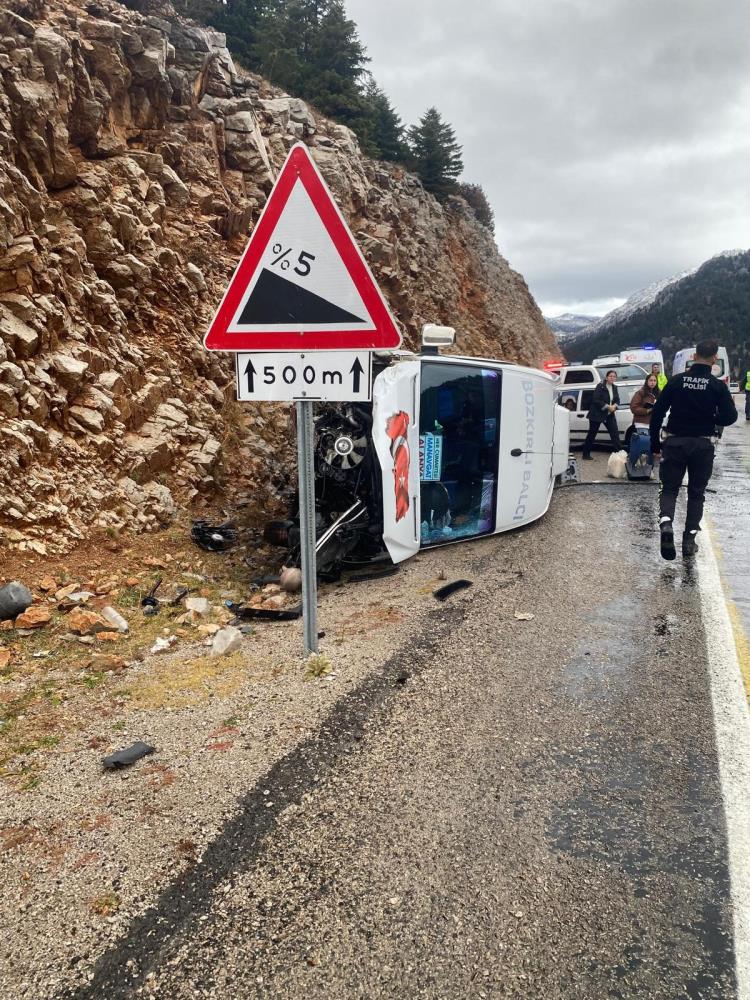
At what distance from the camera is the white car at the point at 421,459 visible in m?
5.27

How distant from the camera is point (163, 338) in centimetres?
736

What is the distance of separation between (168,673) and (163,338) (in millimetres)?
5113

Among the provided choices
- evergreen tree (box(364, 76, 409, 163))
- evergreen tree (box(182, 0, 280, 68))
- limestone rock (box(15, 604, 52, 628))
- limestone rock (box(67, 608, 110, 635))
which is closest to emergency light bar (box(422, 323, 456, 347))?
limestone rock (box(67, 608, 110, 635))

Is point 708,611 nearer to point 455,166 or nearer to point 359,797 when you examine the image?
point 359,797

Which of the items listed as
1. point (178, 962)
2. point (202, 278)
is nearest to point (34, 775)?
point (178, 962)

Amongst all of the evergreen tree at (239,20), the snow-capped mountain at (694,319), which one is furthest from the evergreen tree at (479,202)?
the snow-capped mountain at (694,319)

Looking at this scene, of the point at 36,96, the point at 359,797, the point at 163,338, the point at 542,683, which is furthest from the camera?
the point at 163,338

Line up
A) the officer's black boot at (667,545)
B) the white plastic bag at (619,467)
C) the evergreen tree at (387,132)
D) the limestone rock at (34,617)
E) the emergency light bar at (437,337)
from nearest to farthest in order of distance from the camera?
1. the limestone rock at (34,617)
2. the officer's black boot at (667,545)
3. the emergency light bar at (437,337)
4. the white plastic bag at (619,467)
5. the evergreen tree at (387,132)

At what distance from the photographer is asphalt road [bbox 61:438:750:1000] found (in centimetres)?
165

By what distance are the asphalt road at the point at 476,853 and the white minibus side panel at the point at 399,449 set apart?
70.7 inches

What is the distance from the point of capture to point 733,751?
2.66 meters

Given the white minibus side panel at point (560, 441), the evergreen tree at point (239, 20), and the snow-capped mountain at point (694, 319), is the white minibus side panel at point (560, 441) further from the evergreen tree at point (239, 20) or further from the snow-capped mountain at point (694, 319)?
the snow-capped mountain at point (694, 319)

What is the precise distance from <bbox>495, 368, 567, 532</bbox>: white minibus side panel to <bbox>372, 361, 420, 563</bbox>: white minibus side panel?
1256 mm

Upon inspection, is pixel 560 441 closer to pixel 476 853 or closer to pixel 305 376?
pixel 305 376
